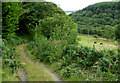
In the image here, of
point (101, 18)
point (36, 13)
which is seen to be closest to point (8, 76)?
point (101, 18)

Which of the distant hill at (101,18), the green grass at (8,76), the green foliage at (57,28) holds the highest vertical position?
the distant hill at (101,18)

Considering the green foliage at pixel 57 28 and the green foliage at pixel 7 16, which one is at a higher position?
the green foliage at pixel 7 16

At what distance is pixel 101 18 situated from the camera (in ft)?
18.1

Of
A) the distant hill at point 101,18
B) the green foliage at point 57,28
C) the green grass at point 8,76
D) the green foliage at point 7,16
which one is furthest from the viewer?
the green foliage at point 57,28

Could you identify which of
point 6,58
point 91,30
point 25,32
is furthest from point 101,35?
point 25,32

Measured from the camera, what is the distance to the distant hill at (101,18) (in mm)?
5105

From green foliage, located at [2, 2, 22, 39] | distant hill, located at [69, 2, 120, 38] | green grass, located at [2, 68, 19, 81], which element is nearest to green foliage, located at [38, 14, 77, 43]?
distant hill, located at [69, 2, 120, 38]

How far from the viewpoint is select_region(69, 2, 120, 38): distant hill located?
16.8 feet

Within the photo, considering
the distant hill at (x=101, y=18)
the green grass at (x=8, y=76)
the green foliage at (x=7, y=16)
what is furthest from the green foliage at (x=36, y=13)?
the green grass at (x=8, y=76)

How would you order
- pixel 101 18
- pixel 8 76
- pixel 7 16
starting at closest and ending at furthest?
pixel 8 76, pixel 101 18, pixel 7 16

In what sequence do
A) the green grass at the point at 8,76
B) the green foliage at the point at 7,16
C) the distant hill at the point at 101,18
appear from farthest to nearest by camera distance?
the green foliage at the point at 7,16 → the distant hill at the point at 101,18 → the green grass at the point at 8,76

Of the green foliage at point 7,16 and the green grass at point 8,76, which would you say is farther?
the green foliage at point 7,16

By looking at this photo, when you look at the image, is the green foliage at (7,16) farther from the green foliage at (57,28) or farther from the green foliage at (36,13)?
the green foliage at (36,13)

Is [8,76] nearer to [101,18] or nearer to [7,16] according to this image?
[7,16]
